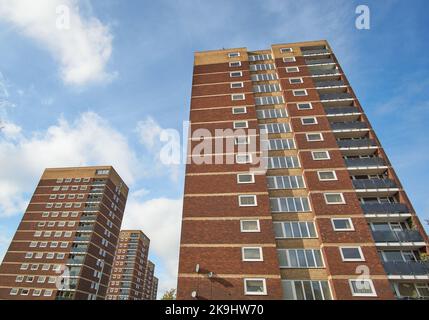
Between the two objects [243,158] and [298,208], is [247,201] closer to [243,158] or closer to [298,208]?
[298,208]

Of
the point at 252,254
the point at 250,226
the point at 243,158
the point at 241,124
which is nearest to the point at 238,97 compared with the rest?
the point at 241,124

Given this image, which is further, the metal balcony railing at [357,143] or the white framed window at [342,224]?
the metal balcony railing at [357,143]

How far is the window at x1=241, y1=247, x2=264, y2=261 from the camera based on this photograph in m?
20.7

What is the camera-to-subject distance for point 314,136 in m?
28.5

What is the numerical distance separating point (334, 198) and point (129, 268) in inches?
3872

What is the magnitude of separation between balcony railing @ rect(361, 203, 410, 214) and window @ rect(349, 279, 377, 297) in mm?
6705

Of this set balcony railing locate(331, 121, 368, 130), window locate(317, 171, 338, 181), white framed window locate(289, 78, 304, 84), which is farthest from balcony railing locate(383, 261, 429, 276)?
white framed window locate(289, 78, 304, 84)

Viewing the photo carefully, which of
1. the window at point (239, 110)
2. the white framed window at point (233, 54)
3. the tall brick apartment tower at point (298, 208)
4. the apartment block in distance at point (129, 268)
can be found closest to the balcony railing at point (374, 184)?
the tall brick apartment tower at point (298, 208)

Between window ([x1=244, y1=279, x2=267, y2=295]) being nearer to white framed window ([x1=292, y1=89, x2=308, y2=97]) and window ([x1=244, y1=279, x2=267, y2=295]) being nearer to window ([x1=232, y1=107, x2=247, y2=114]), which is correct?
window ([x1=232, y1=107, x2=247, y2=114])

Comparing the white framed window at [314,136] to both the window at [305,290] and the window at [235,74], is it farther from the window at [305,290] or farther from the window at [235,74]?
the window at [305,290]

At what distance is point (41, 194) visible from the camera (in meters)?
65.6

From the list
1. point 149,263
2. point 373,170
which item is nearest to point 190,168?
point 373,170

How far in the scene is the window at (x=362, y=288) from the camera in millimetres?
18984

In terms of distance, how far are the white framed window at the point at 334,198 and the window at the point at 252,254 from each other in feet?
26.4
